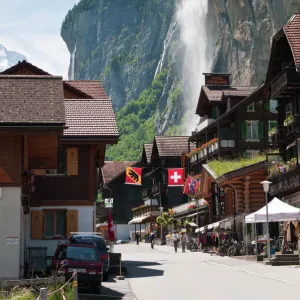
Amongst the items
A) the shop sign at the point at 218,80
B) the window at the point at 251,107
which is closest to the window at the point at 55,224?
the window at the point at 251,107

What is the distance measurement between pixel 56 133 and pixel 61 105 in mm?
1093

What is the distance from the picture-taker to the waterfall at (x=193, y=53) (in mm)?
148125

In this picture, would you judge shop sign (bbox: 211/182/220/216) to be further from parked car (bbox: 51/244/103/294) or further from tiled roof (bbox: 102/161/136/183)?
tiled roof (bbox: 102/161/136/183)

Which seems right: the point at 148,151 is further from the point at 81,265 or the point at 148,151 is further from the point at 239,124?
the point at 81,265

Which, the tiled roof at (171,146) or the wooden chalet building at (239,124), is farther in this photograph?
Result: the tiled roof at (171,146)

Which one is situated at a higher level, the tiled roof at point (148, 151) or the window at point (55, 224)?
the tiled roof at point (148, 151)

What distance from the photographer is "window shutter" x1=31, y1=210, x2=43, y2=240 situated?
3216 cm

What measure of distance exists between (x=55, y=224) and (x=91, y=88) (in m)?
10.6

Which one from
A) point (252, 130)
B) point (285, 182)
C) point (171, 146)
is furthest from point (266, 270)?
point (171, 146)

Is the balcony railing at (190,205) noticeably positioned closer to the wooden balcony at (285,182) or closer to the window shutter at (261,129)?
the window shutter at (261,129)

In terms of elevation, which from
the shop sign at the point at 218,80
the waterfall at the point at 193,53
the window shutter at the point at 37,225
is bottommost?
the window shutter at the point at 37,225

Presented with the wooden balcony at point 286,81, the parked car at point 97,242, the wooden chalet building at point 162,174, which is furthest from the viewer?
the wooden chalet building at point 162,174

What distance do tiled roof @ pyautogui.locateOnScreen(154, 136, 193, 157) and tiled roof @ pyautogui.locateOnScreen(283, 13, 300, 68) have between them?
4638 cm

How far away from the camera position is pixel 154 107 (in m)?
196
